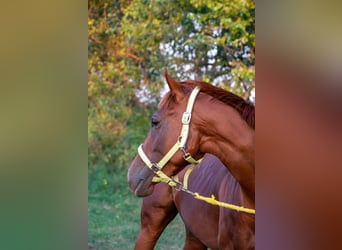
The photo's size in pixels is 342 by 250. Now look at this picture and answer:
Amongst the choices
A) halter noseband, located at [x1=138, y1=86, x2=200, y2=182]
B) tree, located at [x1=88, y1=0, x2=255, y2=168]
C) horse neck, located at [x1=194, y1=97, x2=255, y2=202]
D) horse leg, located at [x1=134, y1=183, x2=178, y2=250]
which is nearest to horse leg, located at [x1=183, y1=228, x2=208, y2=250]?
horse leg, located at [x1=134, y1=183, x2=178, y2=250]

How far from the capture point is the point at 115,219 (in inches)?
244

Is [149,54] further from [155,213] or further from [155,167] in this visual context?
[155,167]

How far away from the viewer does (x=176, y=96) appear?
2.34m

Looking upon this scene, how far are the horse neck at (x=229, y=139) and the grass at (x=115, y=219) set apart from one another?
310 centimetres

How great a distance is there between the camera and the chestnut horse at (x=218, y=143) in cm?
225

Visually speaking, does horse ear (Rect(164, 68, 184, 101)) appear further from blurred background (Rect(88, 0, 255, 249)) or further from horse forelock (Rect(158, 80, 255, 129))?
blurred background (Rect(88, 0, 255, 249))

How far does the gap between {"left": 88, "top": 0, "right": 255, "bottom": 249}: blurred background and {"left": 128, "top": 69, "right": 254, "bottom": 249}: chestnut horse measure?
2.98 metres

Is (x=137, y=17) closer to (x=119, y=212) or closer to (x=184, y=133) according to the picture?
(x=119, y=212)

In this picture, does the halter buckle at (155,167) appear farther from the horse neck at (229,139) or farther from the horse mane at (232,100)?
the horse mane at (232,100)

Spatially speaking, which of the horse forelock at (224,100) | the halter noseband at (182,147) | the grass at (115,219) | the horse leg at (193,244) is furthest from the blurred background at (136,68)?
the horse forelock at (224,100)
